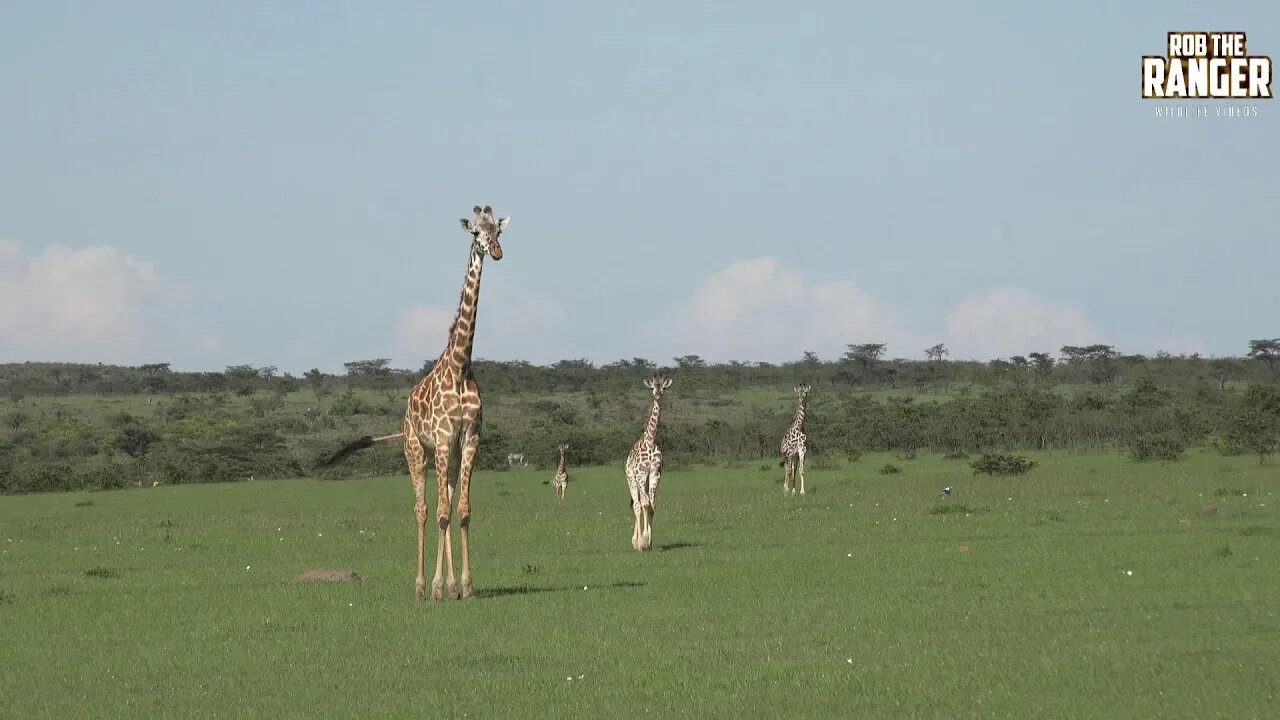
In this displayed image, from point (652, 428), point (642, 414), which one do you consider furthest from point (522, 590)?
point (642, 414)

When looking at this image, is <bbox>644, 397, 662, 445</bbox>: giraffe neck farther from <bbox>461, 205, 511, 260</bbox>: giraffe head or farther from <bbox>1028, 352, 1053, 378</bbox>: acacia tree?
<bbox>1028, 352, 1053, 378</bbox>: acacia tree

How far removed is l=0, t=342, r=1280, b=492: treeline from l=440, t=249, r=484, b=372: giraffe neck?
2827 centimetres

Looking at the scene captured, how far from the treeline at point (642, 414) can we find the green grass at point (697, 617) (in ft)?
68.6

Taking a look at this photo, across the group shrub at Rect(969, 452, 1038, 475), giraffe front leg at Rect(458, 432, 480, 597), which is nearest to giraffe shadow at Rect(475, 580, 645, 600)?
giraffe front leg at Rect(458, 432, 480, 597)

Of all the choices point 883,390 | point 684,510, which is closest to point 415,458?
point 684,510

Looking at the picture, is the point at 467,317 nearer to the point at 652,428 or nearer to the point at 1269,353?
the point at 652,428

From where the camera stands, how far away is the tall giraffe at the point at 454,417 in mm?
17391

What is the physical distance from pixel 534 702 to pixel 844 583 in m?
6.97

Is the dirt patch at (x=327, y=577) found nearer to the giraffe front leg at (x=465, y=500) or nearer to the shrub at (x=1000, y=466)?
the giraffe front leg at (x=465, y=500)

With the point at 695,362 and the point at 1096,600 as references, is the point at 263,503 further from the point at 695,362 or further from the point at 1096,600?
the point at 695,362

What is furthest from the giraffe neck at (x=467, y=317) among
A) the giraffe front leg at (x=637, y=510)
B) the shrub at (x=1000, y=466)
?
the shrub at (x=1000, y=466)

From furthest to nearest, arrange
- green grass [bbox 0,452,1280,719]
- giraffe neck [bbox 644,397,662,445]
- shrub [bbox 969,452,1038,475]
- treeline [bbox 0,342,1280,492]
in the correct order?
treeline [bbox 0,342,1280,492], shrub [bbox 969,452,1038,475], giraffe neck [bbox 644,397,662,445], green grass [bbox 0,452,1280,719]

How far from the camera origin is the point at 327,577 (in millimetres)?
19328

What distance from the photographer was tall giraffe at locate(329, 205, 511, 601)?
1739cm
